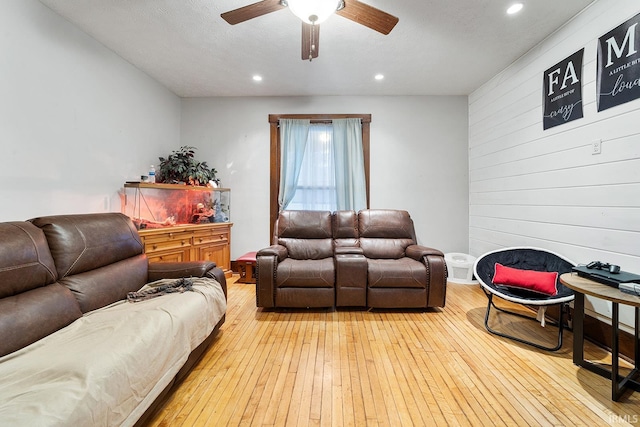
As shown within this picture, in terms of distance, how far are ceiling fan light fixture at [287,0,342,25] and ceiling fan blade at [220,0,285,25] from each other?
0.67 feet

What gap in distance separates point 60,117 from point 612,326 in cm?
458

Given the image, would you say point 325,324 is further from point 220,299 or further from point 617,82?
point 617,82

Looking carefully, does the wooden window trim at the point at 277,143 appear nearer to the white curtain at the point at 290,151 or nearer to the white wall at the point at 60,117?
the white curtain at the point at 290,151

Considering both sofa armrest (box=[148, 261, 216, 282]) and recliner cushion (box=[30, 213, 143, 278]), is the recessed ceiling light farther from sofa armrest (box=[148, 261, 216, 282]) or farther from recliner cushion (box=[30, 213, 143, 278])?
recliner cushion (box=[30, 213, 143, 278])

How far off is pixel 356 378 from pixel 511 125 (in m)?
3.32

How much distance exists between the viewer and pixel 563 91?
2.36 metres

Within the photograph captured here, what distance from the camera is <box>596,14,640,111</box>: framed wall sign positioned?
1801 mm

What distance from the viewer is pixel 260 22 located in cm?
230

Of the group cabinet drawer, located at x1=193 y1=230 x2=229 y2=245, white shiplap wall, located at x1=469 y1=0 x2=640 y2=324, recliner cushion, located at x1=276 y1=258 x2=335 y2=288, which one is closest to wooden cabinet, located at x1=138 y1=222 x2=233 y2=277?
cabinet drawer, located at x1=193 y1=230 x2=229 y2=245

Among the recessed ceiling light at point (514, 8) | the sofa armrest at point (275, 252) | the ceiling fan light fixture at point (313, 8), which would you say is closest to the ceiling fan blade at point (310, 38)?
the ceiling fan light fixture at point (313, 8)

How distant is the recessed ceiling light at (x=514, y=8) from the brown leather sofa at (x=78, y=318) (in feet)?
11.4

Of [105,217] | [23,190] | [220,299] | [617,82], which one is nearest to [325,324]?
[220,299]

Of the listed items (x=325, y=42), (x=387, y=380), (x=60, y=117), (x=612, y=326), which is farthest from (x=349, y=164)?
(x=60, y=117)

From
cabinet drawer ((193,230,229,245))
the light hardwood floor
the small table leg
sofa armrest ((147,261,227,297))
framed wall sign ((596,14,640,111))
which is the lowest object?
the light hardwood floor
